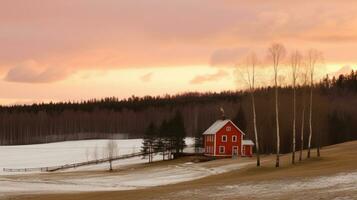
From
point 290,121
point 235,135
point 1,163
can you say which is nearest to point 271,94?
point 290,121

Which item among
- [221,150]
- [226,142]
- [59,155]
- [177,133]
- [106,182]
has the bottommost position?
[59,155]

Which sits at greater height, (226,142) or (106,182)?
(226,142)

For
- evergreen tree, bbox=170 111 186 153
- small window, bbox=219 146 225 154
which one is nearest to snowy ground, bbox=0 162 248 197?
small window, bbox=219 146 225 154

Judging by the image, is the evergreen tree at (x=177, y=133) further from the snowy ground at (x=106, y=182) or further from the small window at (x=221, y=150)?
the snowy ground at (x=106, y=182)

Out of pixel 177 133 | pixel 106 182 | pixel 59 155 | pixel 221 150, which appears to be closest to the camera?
pixel 106 182

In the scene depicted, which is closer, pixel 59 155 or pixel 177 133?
pixel 177 133

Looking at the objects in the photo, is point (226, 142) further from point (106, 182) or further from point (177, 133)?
point (106, 182)

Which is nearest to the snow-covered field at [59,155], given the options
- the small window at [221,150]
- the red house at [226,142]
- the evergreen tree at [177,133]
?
the evergreen tree at [177,133]

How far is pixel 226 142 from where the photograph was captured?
10138 centimetres

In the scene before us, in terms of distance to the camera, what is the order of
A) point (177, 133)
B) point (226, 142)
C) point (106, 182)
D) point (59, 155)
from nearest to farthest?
point (106, 182) → point (226, 142) → point (177, 133) → point (59, 155)

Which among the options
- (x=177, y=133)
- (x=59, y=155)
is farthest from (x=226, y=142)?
(x=59, y=155)

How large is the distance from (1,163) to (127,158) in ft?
107

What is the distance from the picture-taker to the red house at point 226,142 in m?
101

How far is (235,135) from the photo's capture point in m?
102
